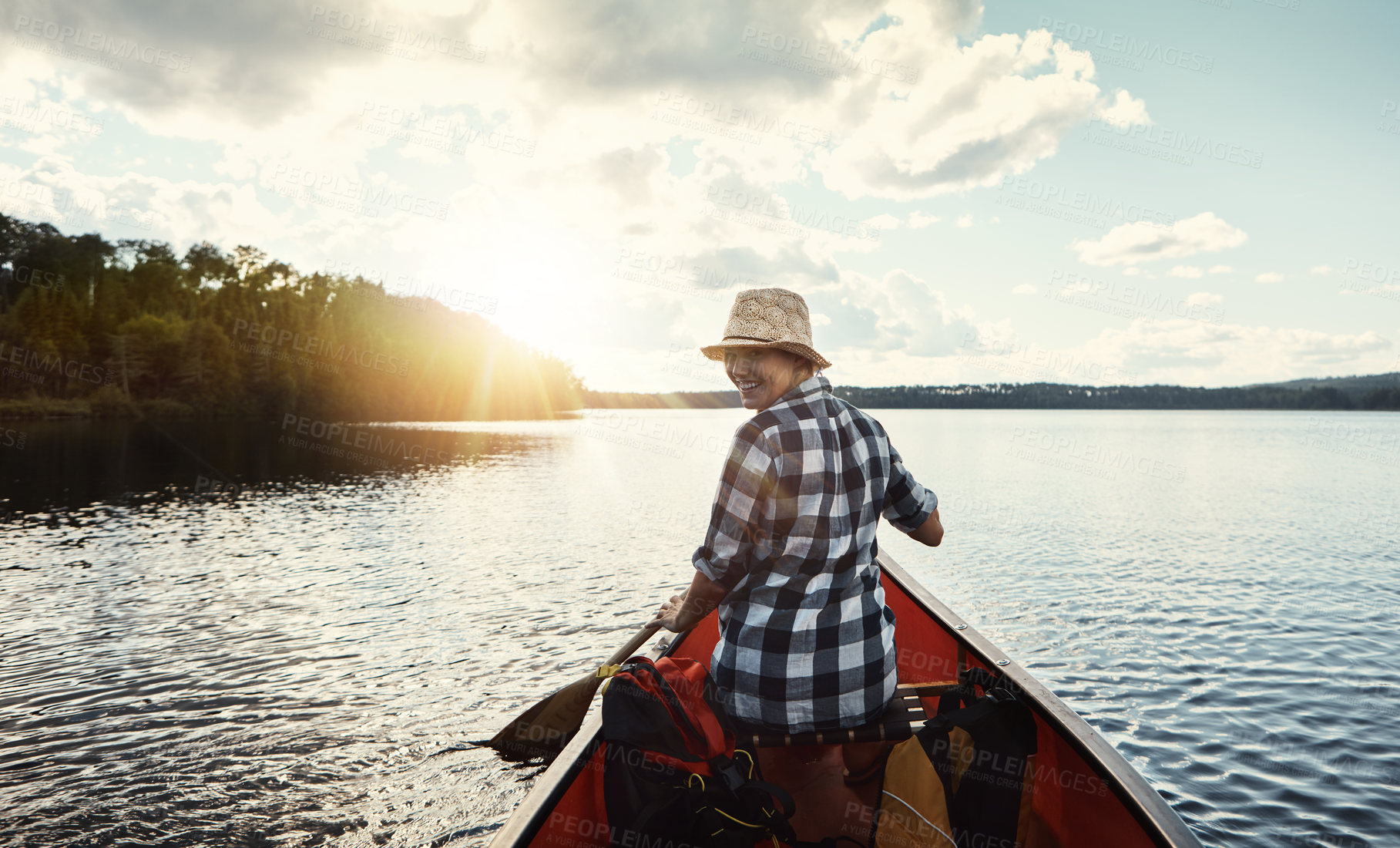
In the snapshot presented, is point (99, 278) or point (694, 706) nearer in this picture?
point (694, 706)

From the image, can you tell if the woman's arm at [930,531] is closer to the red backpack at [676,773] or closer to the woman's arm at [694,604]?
the woman's arm at [694,604]

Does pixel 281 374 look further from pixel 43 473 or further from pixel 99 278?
pixel 43 473

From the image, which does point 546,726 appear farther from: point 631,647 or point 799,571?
point 799,571

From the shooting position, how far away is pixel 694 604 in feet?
9.62

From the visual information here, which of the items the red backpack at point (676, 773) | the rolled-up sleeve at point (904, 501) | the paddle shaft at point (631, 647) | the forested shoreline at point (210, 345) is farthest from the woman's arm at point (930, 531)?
the forested shoreline at point (210, 345)

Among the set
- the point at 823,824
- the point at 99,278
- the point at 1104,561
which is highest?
the point at 99,278

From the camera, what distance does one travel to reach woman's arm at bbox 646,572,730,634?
2803 millimetres

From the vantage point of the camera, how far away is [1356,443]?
5853 cm

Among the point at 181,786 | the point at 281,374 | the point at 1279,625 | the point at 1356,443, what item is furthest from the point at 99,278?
the point at 1356,443

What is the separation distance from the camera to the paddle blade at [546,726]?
5.91m

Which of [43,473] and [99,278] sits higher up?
[99,278]

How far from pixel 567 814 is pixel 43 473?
34.6 m

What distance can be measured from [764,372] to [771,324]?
198 mm

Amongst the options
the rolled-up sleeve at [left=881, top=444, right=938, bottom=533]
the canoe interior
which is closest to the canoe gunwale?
the canoe interior
